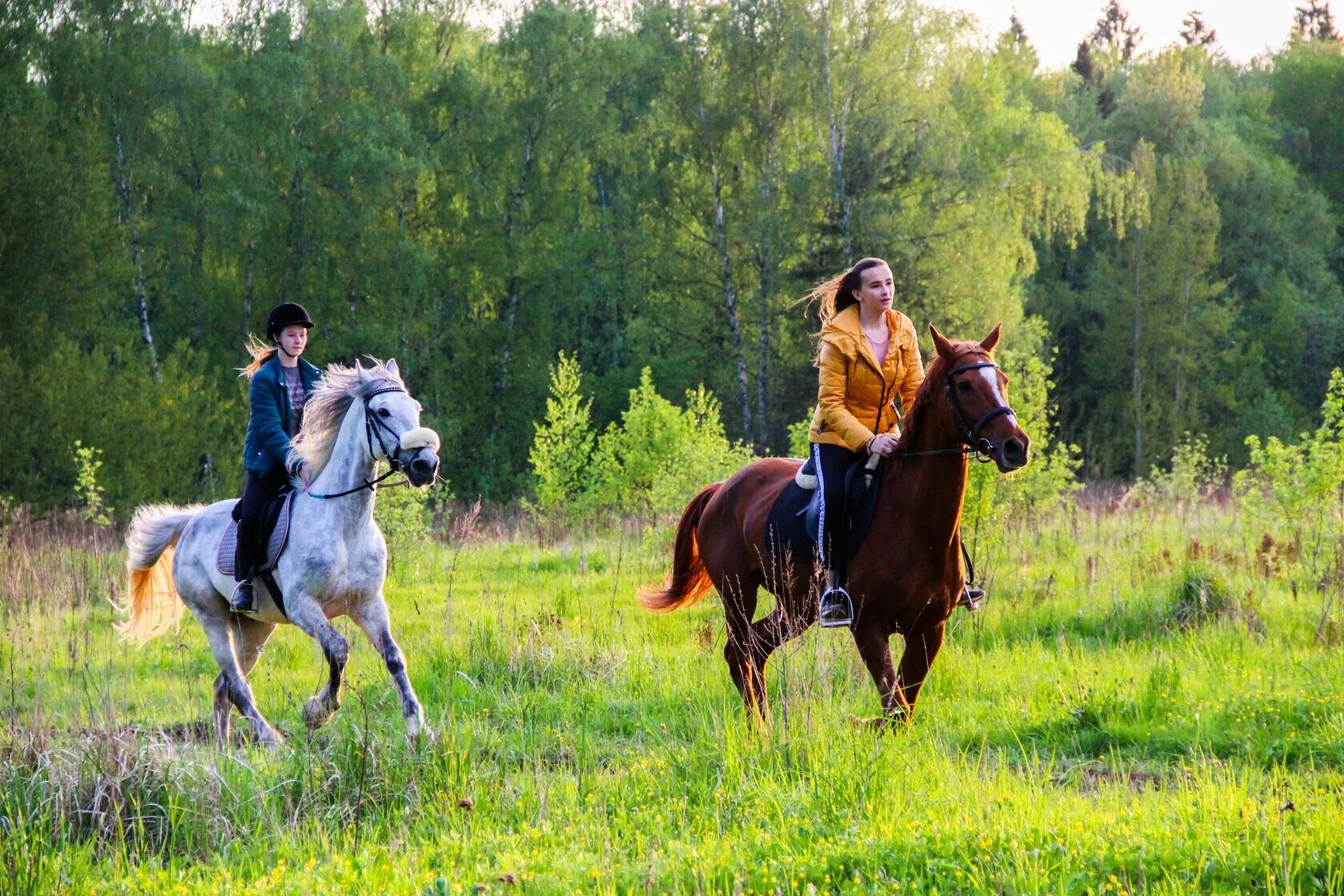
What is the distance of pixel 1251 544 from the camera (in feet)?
40.2

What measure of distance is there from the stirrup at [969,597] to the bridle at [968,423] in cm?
76

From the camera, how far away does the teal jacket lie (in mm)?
7223

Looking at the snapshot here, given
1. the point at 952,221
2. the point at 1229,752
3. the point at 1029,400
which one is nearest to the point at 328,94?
the point at 952,221

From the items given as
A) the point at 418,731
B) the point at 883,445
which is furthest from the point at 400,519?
the point at 883,445

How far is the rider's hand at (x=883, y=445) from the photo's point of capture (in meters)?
6.20

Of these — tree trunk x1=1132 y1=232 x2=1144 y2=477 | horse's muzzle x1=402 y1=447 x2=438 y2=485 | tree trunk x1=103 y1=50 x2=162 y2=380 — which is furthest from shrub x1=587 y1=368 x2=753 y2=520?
tree trunk x1=1132 y1=232 x2=1144 y2=477

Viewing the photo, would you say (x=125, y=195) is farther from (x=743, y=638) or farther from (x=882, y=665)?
(x=882, y=665)

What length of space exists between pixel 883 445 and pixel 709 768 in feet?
6.18

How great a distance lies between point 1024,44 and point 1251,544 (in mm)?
37237

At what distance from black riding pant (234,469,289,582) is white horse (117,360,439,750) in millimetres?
183

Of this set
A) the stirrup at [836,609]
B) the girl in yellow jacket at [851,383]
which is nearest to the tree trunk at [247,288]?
the girl in yellow jacket at [851,383]

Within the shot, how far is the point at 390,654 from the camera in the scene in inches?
260

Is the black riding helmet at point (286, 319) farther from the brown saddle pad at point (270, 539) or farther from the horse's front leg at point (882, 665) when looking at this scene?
the horse's front leg at point (882, 665)

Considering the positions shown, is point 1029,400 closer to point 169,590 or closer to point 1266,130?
point 169,590
